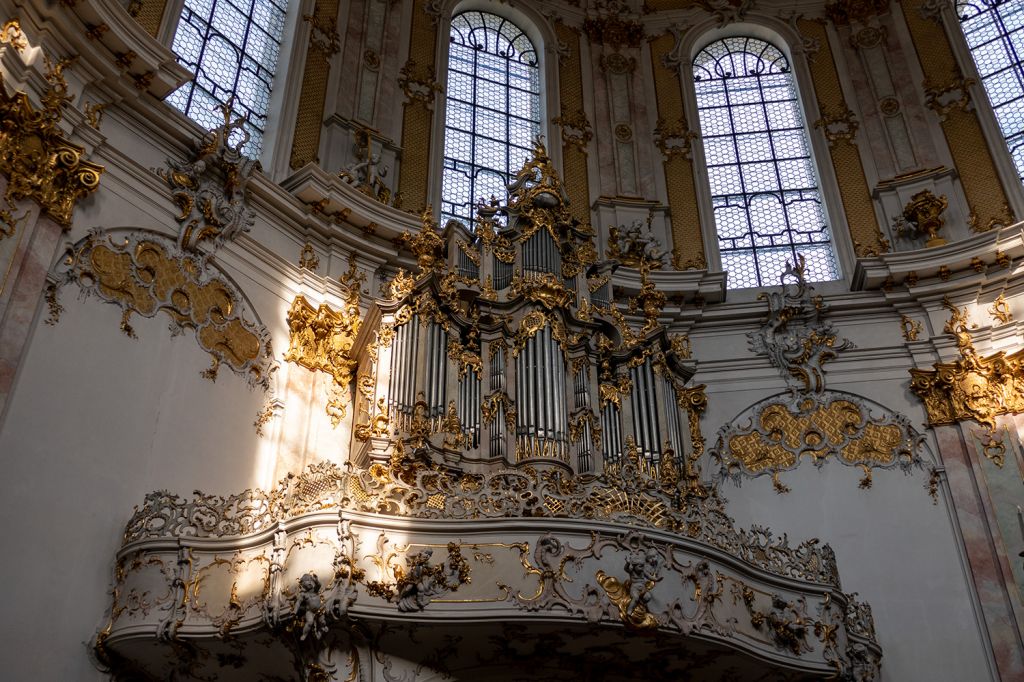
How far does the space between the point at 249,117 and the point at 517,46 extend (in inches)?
251

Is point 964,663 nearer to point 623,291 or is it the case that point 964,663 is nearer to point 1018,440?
point 1018,440

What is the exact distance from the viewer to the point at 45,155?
34.4 feet

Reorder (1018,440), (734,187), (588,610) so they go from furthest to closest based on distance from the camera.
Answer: (734,187), (1018,440), (588,610)

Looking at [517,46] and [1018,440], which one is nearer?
[1018,440]

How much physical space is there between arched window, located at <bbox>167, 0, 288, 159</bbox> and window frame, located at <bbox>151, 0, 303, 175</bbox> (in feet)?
0.34

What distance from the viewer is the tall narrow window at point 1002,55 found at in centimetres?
1680

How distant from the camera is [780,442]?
14469 mm

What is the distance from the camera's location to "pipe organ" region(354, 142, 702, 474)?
11.5 m

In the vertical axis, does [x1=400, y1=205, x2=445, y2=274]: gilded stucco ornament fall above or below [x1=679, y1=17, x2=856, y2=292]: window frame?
below

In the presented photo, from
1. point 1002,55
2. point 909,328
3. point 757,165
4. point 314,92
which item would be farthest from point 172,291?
point 1002,55

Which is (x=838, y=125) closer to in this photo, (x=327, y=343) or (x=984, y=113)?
(x=984, y=113)

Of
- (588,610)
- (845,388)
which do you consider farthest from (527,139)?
(588,610)

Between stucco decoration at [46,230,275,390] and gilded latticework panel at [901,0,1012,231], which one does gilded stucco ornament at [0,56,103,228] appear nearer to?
stucco decoration at [46,230,275,390]

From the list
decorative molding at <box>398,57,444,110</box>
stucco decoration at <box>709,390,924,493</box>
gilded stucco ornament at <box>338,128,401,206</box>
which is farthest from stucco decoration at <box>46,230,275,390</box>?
stucco decoration at <box>709,390,924,493</box>
